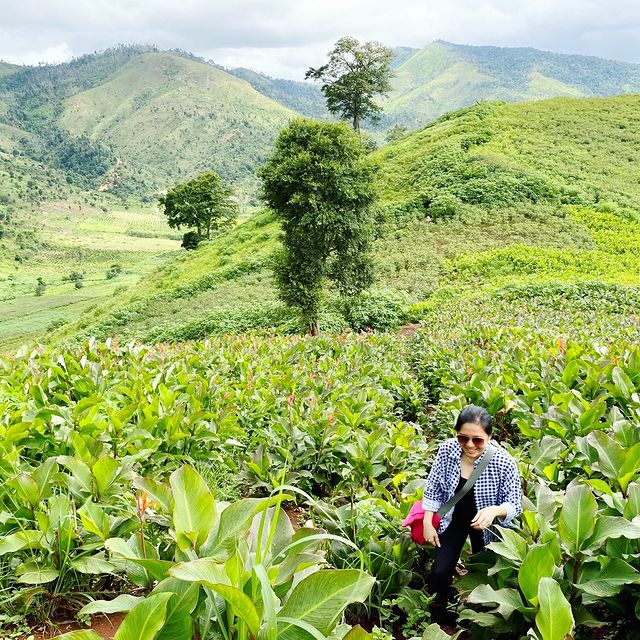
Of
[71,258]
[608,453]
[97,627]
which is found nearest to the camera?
[97,627]

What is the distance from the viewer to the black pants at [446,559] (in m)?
3.06

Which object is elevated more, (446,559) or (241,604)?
(241,604)

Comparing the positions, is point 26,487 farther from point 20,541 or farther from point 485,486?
point 485,486

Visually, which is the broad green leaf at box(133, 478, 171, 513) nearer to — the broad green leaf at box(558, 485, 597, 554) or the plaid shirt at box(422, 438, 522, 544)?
the plaid shirt at box(422, 438, 522, 544)

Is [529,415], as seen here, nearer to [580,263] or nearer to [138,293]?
[580,263]

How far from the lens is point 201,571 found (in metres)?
1.73

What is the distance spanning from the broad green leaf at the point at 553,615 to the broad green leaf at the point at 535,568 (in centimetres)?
25

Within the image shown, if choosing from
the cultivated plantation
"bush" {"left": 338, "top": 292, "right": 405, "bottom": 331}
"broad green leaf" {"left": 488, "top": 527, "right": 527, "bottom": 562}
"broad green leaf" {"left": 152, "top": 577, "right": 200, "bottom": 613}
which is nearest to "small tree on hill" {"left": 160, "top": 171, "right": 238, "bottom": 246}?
the cultivated plantation

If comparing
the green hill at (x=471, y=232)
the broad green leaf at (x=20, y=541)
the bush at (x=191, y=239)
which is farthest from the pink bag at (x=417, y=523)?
the bush at (x=191, y=239)

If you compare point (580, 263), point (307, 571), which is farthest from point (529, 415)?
point (580, 263)

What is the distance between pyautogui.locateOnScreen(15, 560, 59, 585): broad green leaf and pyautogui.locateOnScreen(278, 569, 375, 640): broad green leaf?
132 centimetres

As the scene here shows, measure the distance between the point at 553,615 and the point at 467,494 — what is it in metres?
1.12

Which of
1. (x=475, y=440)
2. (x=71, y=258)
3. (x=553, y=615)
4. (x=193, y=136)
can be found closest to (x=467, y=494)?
(x=475, y=440)

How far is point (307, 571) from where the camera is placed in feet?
6.87
